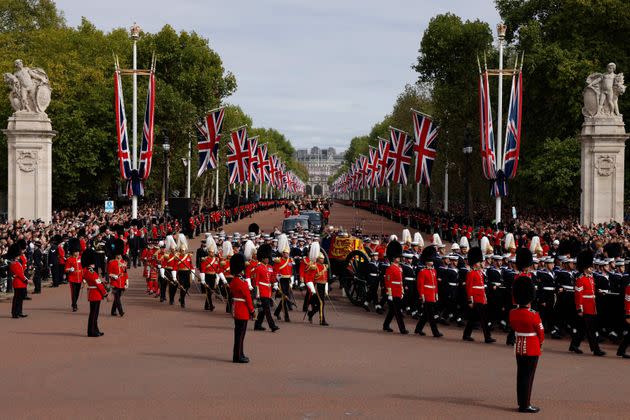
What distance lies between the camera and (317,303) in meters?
17.9

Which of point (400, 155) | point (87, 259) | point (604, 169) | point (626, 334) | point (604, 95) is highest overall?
Answer: point (604, 95)

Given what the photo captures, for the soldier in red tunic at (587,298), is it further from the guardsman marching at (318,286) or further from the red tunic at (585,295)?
the guardsman marching at (318,286)

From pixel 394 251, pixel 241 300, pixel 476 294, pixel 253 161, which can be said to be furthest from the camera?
pixel 253 161

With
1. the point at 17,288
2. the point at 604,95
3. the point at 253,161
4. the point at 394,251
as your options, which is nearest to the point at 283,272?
the point at 394,251

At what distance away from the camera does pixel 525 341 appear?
10.1 meters

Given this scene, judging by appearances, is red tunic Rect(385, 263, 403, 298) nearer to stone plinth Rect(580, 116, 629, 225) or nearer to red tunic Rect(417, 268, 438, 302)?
Answer: red tunic Rect(417, 268, 438, 302)

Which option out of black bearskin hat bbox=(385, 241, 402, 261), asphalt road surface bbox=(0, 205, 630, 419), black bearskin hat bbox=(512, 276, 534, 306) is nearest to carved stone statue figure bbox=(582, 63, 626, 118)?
asphalt road surface bbox=(0, 205, 630, 419)

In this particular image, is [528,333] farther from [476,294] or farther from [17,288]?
[17,288]

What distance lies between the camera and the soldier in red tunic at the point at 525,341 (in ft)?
32.8

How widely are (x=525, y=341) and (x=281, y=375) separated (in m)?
3.69

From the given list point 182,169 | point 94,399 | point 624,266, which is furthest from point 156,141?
point 94,399

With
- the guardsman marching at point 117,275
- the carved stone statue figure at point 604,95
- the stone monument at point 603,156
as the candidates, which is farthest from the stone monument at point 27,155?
the carved stone statue figure at point 604,95

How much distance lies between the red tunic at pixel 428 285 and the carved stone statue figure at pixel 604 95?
2003 centimetres

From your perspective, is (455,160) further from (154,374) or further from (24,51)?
(154,374)
